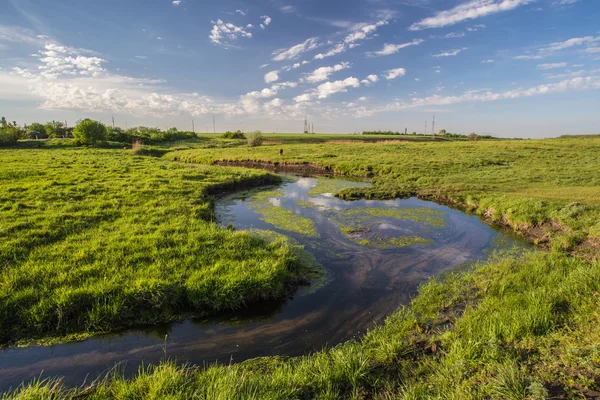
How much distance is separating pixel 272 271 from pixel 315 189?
16.3 m

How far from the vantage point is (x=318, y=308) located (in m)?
8.02

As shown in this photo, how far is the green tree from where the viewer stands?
56.4m

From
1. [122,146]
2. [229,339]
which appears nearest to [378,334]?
[229,339]

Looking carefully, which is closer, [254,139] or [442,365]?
[442,365]

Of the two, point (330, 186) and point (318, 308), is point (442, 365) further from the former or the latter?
point (330, 186)

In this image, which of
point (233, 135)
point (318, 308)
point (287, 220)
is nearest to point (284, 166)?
point (287, 220)

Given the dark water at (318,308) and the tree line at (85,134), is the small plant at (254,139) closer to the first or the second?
the tree line at (85,134)

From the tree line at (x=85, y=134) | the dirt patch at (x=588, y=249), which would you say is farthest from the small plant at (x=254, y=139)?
the dirt patch at (x=588, y=249)

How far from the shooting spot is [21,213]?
12047 mm

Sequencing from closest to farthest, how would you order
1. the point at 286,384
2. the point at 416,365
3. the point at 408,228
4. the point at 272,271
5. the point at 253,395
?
the point at 253,395
the point at 286,384
the point at 416,365
the point at 272,271
the point at 408,228

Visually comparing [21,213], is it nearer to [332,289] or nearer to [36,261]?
[36,261]

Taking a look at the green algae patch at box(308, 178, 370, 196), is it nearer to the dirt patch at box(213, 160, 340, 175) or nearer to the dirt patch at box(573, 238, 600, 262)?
the dirt patch at box(213, 160, 340, 175)

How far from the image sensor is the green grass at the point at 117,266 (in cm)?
678

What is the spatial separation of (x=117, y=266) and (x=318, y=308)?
568 cm
